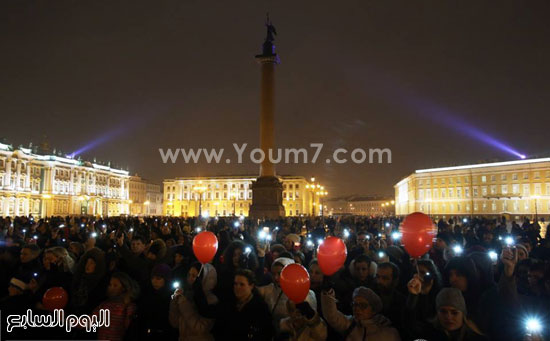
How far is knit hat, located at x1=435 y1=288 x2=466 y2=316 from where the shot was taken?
→ 12.1 ft

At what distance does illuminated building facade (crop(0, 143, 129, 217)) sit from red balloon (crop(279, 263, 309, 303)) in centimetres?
7784

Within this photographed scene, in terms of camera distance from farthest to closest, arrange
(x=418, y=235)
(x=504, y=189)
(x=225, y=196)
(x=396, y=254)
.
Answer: (x=225, y=196) < (x=504, y=189) < (x=396, y=254) < (x=418, y=235)

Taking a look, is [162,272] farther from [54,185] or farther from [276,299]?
[54,185]

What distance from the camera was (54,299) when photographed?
A: 479 centimetres

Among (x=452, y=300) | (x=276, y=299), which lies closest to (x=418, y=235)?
(x=452, y=300)

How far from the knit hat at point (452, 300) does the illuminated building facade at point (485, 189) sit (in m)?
62.5

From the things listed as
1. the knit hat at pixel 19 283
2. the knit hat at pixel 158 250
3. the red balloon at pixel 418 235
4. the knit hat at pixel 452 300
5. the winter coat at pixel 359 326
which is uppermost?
the red balloon at pixel 418 235

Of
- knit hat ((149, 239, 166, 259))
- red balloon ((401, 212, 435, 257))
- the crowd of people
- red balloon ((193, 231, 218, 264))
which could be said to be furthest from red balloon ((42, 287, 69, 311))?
red balloon ((401, 212, 435, 257))

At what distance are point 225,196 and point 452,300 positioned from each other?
10822 centimetres

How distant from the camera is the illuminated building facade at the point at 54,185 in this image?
233 feet

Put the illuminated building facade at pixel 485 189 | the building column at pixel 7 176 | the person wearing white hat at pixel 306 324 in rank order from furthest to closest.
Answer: the building column at pixel 7 176
the illuminated building facade at pixel 485 189
the person wearing white hat at pixel 306 324

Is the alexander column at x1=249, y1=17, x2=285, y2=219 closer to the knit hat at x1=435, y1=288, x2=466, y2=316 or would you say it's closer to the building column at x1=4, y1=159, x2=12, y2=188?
the knit hat at x1=435, y1=288, x2=466, y2=316

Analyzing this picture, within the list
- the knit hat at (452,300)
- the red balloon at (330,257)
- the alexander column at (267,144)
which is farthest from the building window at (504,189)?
the knit hat at (452,300)

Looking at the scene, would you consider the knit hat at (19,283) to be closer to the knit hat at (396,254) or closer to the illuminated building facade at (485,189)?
the knit hat at (396,254)
